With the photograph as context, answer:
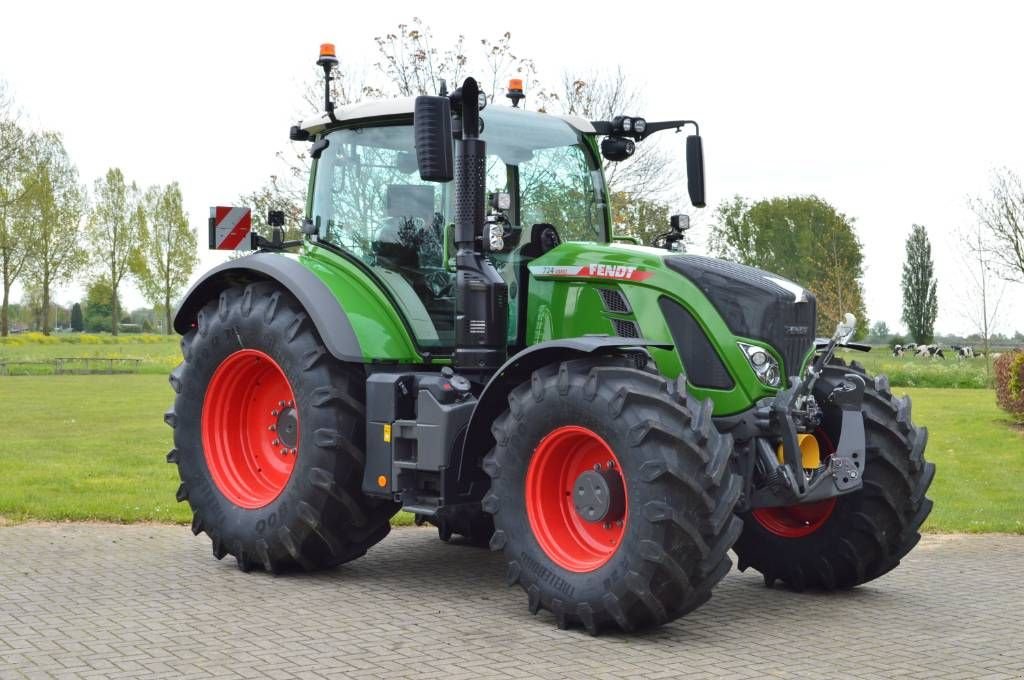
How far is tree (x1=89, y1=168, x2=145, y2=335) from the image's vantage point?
226 feet

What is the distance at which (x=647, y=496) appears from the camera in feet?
20.8

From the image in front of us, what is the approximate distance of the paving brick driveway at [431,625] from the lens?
5.98 meters

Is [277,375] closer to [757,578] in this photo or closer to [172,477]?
[757,578]

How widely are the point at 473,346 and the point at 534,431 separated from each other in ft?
3.39

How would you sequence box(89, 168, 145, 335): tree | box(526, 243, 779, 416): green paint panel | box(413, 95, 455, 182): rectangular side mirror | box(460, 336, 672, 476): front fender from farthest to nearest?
box(89, 168, 145, 335): tree
box(413, 95, 455, 182): rectangular side mirror
box(526, 243, 779, 416): green paint panel
box(460, 336, 672, 476): front fender

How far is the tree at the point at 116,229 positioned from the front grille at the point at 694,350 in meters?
64.2

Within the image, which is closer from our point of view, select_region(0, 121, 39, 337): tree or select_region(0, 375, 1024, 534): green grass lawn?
select_region(0, 375, 1024, 534): green grass lawn

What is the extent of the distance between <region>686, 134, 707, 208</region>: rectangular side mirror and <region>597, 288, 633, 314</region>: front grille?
4.39ft

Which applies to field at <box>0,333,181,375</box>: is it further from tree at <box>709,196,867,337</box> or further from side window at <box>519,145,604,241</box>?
side window at <box>519,145,604,241</box>

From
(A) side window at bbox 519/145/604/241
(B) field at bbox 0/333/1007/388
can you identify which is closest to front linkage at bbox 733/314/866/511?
(A) side window at bbox 519/145/604/241

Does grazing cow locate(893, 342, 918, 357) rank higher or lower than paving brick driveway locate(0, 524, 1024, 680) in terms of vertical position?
higher

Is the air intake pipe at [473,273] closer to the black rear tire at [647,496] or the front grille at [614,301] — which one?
the front grille at [614,301]

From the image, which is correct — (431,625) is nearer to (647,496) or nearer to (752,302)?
(647,496)

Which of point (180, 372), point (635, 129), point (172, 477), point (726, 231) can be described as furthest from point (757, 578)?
point (726, 231)
